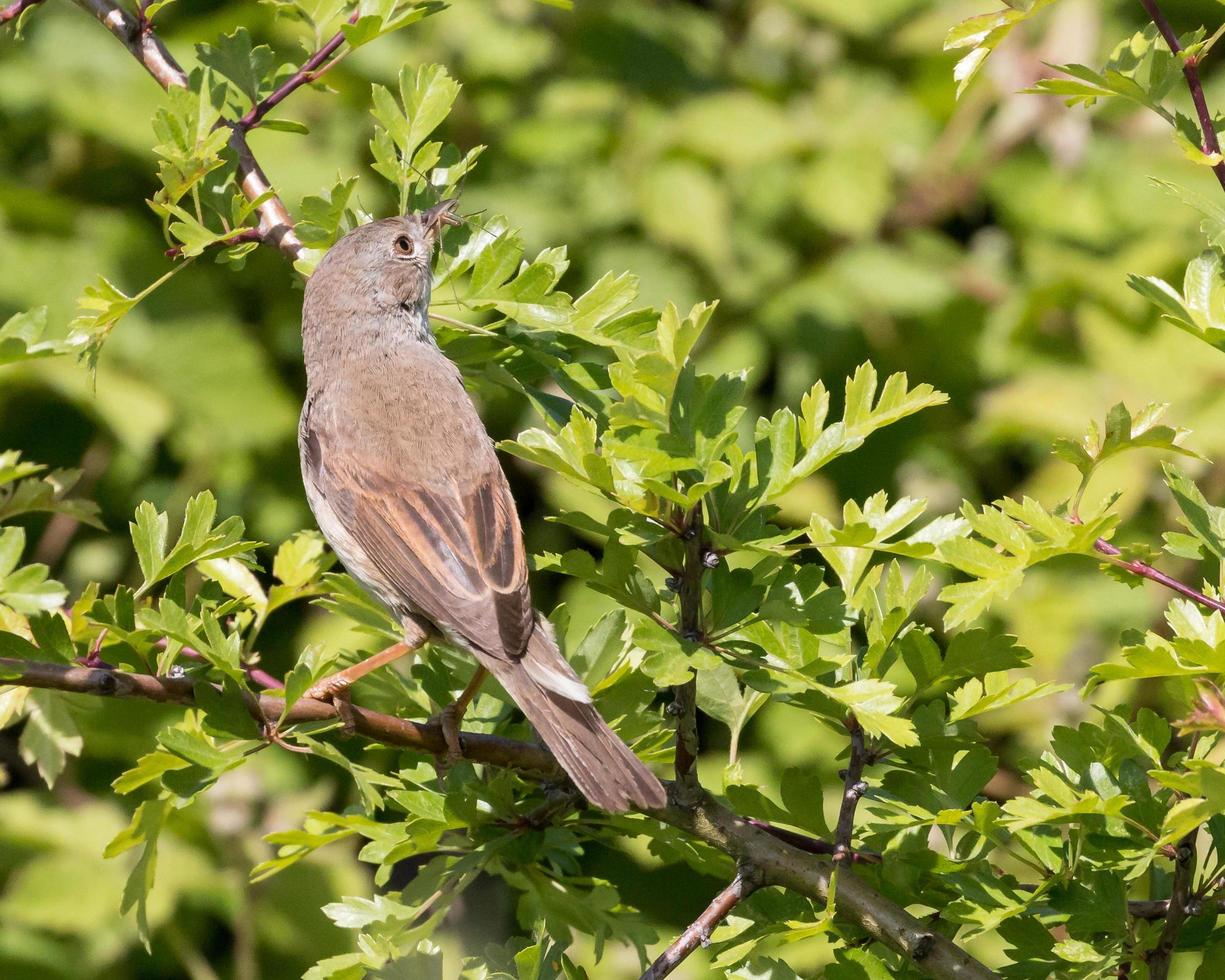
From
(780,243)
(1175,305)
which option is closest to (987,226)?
(780,243)

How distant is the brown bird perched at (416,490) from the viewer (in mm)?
2592

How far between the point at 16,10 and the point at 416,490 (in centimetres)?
127

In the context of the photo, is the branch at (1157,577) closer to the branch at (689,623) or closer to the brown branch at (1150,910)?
the brown branch at (1150,910)

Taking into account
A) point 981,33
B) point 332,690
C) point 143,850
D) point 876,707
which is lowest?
→ point 143,850

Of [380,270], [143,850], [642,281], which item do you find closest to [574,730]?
[143,850]

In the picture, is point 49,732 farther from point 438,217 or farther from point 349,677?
point 438,217

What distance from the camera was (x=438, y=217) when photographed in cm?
283

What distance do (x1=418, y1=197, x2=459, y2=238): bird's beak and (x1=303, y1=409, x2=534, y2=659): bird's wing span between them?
1.85 ft

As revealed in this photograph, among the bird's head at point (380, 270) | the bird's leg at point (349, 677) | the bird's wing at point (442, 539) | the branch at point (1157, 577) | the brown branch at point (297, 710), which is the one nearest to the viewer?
the branch at point (1157, 577)

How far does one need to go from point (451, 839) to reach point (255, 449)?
10.7ft

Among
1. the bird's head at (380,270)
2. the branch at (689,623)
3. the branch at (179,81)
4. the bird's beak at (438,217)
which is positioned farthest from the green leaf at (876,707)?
the bird's head at (380,270)

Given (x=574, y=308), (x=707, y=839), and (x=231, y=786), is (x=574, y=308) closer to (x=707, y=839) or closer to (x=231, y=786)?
(x=707, y=839)

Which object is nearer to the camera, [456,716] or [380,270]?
[456,716]

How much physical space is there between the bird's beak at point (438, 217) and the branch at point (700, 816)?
3.26ft
